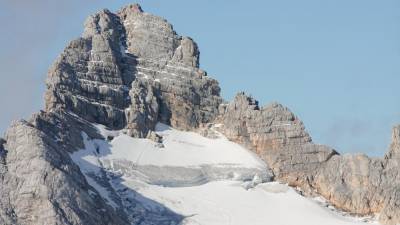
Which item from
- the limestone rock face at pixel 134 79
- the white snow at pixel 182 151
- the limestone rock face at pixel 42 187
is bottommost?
the limestone rock face at pixel 42 187

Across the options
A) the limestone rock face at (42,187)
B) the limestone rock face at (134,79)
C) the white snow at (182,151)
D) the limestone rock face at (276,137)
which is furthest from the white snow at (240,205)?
the limestone rock face at (134,79)

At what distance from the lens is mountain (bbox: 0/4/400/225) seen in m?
177

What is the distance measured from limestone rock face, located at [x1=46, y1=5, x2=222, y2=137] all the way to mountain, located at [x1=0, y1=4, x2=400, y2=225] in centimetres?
11

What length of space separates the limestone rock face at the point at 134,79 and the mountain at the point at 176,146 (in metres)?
0.11

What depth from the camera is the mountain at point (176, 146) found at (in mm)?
176750

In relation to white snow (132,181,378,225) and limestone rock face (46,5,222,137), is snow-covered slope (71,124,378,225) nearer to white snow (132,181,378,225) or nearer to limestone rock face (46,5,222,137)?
white snow (132,181,378,225)

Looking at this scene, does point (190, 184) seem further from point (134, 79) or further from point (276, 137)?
point (134, 79)

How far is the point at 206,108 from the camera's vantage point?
641 feet

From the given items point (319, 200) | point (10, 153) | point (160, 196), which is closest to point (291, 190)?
point (319, 200)

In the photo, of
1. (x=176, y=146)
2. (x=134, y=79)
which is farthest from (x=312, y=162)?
(x=134, y=79)

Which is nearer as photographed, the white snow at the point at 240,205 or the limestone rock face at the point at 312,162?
the white snow at the point at 240,205

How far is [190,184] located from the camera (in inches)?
7180

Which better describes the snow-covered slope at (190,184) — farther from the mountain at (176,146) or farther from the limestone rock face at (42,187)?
the limestone rock face at (42,187)

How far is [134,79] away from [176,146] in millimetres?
9998
